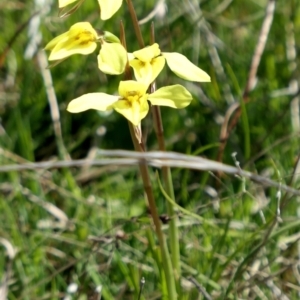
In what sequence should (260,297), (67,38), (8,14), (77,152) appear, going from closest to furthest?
1. (67,38)
2. (260,297)
3. (77,152)
4. (8,14)

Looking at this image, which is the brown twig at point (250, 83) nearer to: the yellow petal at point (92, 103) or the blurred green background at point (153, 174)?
the blurred green background at point (153, 174)

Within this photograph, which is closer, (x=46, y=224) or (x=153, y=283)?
(x=153, y=283)

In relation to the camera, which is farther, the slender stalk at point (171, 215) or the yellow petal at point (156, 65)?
the slender stalk at point (171, 215)

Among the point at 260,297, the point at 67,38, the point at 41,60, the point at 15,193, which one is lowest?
the point at 260,297

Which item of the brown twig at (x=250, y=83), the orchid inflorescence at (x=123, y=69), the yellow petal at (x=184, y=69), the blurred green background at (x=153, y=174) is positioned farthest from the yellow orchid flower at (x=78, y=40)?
the brown twig at (x=250, y=83)

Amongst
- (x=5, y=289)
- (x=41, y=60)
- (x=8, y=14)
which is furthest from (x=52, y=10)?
(x=5, y=289)

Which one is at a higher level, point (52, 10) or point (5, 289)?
point (52, 10)

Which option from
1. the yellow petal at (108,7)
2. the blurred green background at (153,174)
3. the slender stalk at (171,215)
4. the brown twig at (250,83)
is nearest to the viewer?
the yellow petal at (108,7)

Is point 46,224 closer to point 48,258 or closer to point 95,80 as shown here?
point 48,258
